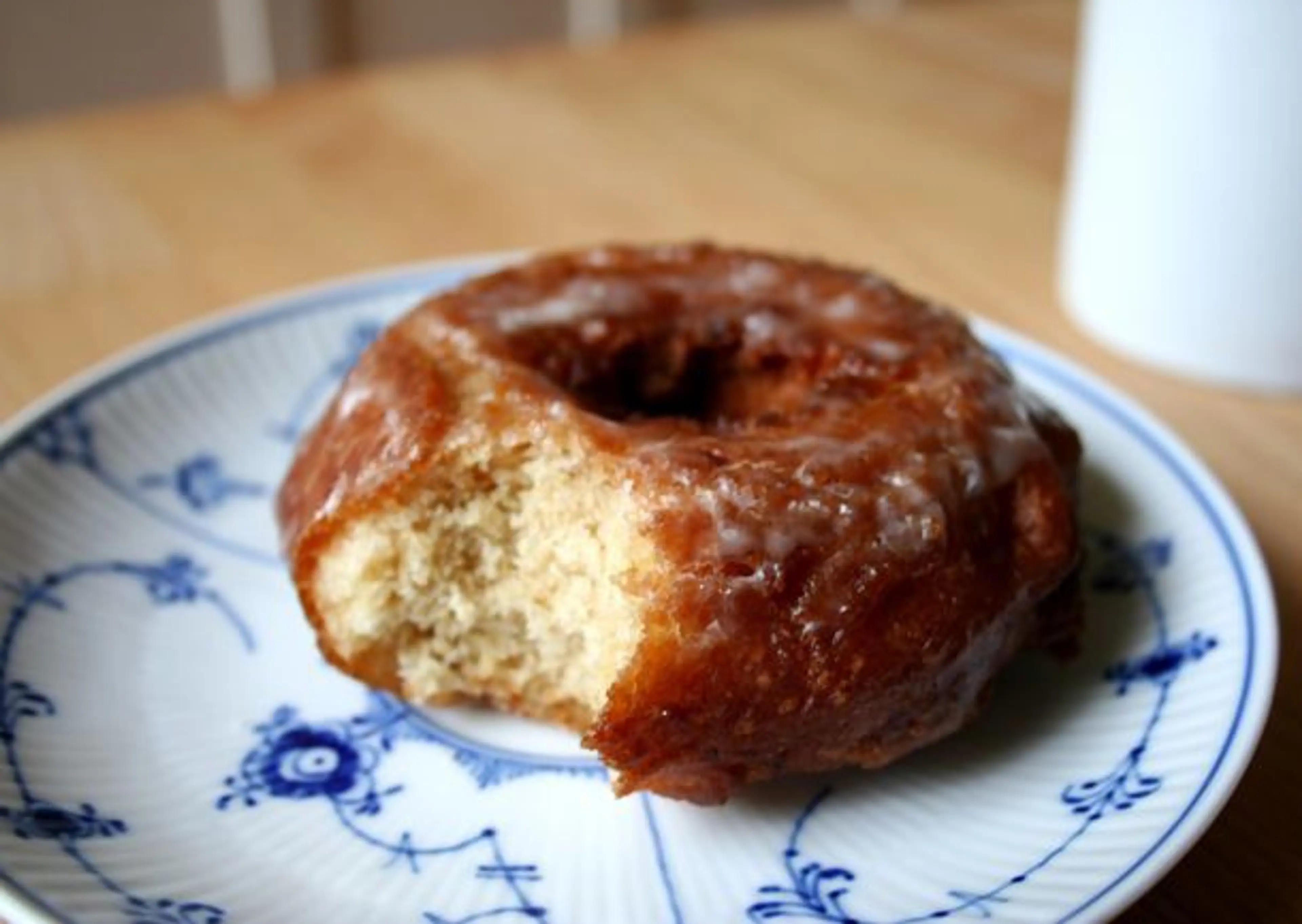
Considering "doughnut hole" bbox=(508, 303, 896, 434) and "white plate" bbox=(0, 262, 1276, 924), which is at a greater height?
"doughnut hole" bbox=(508, 303, 896, 434)

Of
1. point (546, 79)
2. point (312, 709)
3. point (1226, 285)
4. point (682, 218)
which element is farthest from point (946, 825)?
point (546, 79)

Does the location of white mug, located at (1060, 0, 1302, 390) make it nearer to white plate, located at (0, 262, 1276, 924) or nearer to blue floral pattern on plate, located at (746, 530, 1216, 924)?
white plate, located at (0, 262, 1276, 924)

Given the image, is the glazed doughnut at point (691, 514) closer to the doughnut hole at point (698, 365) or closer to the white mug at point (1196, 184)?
the doughnut hole at point (698, 365)

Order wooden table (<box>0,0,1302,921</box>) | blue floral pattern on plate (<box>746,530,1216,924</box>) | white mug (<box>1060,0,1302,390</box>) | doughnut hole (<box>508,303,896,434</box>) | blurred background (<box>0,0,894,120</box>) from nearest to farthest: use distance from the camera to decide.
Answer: blue floral pattern on plate (<box>746,530,1216,924</box>)
doughnut hole (<box>508,303,896,434</box>)
white mug (<box>1060,0,1302,390</box>)
wooden table (<box>0,0,1302,921</box>)
blurred background (<box>0,0,894,120</box>)

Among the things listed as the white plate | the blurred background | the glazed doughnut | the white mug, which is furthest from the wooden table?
the blurred background

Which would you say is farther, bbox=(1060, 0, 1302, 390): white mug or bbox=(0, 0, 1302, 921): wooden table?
bbox=(0, 0, 1302, 921): wooden table

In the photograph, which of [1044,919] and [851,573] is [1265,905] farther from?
[851,573]
